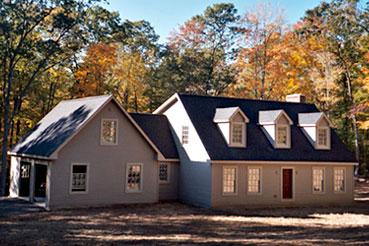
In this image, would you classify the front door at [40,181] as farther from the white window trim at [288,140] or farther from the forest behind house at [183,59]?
the white window trim at [288,140]

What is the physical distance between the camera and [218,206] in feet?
76.3

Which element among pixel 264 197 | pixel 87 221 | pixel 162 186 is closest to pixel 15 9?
pixel 162 186

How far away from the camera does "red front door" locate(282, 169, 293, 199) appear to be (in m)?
25.2

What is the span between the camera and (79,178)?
21.9 meters

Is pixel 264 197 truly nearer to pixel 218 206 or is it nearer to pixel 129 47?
pixel 218 206

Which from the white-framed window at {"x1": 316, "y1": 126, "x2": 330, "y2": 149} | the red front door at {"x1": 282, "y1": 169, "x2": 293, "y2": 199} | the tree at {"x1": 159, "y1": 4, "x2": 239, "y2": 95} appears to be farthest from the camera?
the tree at {"x1": 159, "y1": 4, "x2": 239, "y2": 95}

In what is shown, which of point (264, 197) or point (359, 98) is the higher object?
point (359, 98)

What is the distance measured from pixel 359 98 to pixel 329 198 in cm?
1170

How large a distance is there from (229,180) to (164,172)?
3963 millimetres

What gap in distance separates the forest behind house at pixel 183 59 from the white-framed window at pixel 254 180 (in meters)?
10.6

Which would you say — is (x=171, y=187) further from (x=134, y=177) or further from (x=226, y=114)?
(x=226, y=114)

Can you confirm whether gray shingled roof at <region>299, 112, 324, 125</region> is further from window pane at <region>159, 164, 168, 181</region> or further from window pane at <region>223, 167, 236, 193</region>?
window pane at <region>159, 164, 168, 181</region>

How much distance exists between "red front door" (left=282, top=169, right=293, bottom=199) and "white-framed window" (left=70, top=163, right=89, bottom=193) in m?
10.8

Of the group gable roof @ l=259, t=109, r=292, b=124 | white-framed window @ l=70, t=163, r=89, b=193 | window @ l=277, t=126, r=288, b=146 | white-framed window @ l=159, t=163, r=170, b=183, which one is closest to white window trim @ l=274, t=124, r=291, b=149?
window @ l=277, t=126, r=288, b=146
